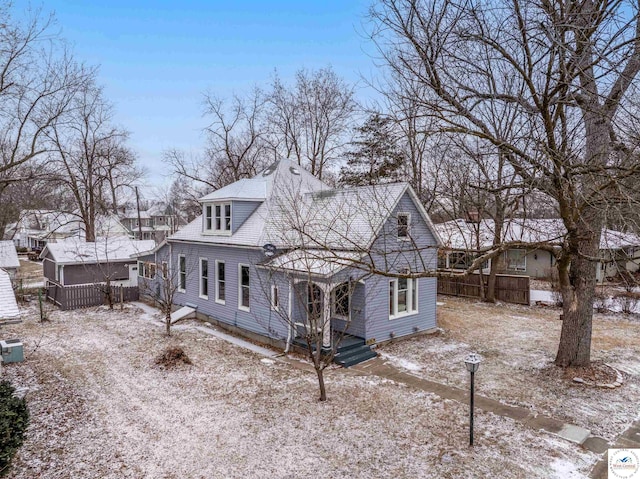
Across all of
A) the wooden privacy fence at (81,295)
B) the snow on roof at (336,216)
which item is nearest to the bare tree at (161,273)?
the wooden privacy fence at (81,295)

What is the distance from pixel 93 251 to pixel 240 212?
1208 centimetres

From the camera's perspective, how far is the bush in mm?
5391

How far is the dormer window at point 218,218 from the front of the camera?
15961mm

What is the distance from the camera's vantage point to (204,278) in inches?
668

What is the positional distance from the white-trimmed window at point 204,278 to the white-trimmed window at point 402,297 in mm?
7829

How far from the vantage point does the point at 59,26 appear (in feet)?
36.0

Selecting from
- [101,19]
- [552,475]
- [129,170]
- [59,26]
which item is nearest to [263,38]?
[101,19]

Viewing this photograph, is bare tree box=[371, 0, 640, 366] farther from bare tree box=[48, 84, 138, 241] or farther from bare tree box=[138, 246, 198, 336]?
bare tree box=[48, 84, 138, 241]

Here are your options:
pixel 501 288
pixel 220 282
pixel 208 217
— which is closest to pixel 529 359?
pixel 501 288

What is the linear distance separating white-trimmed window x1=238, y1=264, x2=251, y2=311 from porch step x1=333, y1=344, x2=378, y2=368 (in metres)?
4.62

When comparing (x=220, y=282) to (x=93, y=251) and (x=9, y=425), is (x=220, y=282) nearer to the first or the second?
(x=9, y=425)

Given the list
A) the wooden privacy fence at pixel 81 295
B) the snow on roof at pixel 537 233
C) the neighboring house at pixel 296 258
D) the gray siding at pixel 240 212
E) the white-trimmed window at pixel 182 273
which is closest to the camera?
the snow on roof at pixel 537 233

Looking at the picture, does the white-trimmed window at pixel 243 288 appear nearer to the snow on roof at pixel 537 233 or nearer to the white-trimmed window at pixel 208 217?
the white-trimmed window at pixel 208 217

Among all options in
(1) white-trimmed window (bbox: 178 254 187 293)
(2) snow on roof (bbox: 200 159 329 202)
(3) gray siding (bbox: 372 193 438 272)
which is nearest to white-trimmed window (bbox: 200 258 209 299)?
(1) white-trimmed window (bbox: 178 254 187 293)
